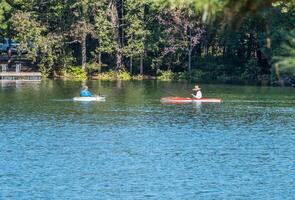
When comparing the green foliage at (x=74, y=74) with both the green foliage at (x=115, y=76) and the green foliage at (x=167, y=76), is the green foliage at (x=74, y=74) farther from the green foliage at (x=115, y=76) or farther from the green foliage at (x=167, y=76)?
the green foliage at (x=167, y=76)

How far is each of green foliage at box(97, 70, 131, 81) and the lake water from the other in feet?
60.3

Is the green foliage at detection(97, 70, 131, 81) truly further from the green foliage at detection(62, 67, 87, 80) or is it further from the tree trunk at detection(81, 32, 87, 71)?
the tree trunk at detection(81, 32, 87, 71)

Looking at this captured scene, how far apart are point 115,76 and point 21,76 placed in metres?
9.48

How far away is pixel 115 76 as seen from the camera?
80.6 m

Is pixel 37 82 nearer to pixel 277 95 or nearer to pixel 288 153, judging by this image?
pixel 277 95

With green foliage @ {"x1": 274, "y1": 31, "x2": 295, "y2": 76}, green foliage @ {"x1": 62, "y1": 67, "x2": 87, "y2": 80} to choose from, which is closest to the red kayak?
green foliage @ {"x1": 62, "y1": 67, "x2": 87, "y2": 80}

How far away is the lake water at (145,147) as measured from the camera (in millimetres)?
27281

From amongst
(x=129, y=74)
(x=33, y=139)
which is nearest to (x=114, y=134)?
(x=33, y=139)

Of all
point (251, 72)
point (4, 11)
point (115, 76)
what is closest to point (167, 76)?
point (115, 76)

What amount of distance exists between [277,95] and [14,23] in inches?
1121

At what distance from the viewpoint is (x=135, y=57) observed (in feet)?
268

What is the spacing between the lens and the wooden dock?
78125 millimetres

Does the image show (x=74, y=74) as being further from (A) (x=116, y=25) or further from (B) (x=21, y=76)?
(A) (x=116, y=25)

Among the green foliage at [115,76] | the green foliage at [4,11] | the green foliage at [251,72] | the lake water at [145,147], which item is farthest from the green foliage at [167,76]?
the lake water at [145,147]
